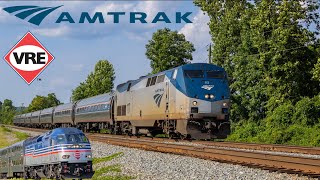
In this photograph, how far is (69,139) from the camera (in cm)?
1792

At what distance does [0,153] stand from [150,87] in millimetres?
9672

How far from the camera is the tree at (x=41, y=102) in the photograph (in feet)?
504

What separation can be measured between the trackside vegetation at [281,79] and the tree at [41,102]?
369ft

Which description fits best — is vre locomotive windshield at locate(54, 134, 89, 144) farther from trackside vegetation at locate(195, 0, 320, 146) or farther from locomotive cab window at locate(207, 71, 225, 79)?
trackside vegetation at locate(195, 0, 320, 146)

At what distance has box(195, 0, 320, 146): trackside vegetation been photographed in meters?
35.2

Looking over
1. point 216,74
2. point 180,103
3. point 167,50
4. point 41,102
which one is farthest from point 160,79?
point 41,102

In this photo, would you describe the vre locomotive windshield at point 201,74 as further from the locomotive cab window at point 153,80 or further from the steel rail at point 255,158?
the steel rail at point 255,158

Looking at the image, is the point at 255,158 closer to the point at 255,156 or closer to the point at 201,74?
the point at 255,156

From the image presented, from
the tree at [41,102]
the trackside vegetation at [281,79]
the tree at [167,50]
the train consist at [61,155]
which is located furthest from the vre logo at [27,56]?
the tree at [41,102]

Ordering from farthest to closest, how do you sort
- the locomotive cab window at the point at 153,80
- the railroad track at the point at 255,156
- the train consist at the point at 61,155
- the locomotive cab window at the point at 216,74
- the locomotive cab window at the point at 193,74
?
the locomotive cab window at the point at 153,80 → the locomotive cab window at the point at 216,74 → the locomotive cab window at the point at 193,74 → the train consist at the point at 61,155 → the railroad track at the point at 255,156

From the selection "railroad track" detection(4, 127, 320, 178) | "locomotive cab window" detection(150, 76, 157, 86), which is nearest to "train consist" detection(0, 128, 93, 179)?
"railroad track" detection(4, 127, 320, 178)

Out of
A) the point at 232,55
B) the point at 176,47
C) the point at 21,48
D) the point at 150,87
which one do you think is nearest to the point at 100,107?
the point at 232,55

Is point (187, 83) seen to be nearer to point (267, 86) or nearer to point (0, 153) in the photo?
point (0, 153)

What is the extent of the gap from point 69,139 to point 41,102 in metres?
141
